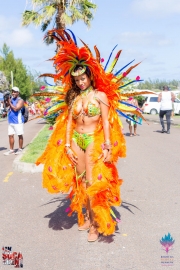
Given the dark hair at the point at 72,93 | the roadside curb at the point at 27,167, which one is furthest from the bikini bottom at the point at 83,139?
the roadside curb at the point at 27,167

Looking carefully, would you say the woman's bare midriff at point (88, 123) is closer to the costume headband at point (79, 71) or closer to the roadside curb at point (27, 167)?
the costume headband at point (79, 71)

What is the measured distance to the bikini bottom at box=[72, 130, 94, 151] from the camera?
440cm

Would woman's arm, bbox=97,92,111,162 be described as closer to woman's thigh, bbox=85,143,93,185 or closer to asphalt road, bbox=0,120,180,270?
woman's thigh, bbox=85,143,93,185

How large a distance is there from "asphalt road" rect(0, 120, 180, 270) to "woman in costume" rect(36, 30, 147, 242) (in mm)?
296

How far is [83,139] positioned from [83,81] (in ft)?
2.12

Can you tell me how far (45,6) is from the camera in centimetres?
1948

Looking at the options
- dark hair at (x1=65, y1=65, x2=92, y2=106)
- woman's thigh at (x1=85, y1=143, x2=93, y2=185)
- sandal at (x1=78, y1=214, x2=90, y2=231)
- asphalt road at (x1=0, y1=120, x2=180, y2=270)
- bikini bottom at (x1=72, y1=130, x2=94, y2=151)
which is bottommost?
asphalt road at (x1=0, y1=120, x2=180, y2=270)

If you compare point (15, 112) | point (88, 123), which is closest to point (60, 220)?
point (88, 123)

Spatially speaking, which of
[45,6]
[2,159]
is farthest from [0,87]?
[2,159]

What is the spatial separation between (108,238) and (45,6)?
55.7ft

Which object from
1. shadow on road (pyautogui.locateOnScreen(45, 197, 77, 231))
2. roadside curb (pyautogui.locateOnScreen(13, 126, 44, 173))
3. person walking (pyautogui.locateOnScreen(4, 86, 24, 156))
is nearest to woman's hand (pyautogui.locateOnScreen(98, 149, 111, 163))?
shadow on road (pyautogui.locateOnScreen(45, 197, 77, 231))

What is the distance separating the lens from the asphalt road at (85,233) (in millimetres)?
3881

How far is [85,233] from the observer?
4.62m

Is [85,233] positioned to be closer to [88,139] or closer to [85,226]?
[85,226]
